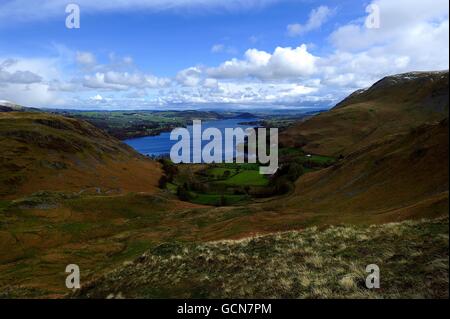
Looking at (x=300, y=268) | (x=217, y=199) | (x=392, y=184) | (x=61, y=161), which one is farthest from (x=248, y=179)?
Result: (x=300, y=268)

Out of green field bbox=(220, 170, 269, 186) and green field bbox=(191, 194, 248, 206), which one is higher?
green field bbox=(220, 170, 269, 186)

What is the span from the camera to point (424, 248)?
15.1 metres

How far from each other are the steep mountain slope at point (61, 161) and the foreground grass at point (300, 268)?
74.1m

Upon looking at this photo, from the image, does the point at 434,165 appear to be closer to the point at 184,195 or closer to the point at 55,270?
the point at 55,270

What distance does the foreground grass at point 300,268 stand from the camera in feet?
42.3

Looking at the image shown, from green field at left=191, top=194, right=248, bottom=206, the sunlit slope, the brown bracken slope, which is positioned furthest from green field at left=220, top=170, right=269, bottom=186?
the sunlit slope

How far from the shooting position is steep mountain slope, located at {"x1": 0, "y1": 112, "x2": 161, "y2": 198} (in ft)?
295

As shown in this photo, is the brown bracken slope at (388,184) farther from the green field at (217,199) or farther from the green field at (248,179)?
the green field at (248,179)

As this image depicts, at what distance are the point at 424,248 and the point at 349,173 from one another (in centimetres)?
5173

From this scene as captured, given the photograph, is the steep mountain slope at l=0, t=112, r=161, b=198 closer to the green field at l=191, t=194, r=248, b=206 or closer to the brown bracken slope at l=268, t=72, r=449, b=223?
the green field at l=191, t=194, r=248, b=206

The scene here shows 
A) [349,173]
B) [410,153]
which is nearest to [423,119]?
[349,173]

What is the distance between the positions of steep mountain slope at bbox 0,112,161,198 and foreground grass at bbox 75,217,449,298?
74.1 m

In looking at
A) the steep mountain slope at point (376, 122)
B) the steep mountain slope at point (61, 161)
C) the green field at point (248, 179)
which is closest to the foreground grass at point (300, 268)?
the steep mountain slope at point (61, 161)

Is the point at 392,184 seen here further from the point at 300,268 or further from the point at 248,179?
the point at 248,179
